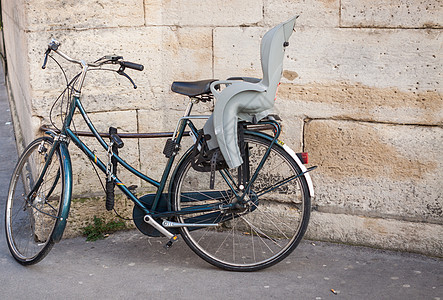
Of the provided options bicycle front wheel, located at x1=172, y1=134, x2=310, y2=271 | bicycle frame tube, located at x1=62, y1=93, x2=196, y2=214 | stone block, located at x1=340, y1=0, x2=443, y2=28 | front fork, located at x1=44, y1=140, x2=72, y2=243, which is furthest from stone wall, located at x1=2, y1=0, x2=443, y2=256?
front fork, located at x1=44, y1=140, x2=72, y2=243

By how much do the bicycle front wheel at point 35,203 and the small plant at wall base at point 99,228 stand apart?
29 cm

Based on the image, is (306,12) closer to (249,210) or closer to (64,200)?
(249,210)

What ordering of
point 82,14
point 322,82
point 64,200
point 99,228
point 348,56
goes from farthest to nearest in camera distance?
point 99,228, point 82,14, point 322,82, point 348,56, point 64,200

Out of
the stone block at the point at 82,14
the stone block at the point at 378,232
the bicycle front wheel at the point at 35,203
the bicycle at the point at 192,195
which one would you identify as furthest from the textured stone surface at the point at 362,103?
the bicycle front wheel at the point at 35,203

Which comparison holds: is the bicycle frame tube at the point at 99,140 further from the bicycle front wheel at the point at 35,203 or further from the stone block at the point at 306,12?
the stone block at the point at 306,12

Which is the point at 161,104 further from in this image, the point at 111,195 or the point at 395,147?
the point at 395,147

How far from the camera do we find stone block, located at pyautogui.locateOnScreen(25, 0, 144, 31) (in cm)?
399

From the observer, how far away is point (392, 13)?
371 cm

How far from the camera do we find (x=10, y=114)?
8148 millimetres

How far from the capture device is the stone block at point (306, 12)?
3.86m

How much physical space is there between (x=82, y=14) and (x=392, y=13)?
208cm

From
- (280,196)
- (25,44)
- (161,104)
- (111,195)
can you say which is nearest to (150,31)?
(161,104)

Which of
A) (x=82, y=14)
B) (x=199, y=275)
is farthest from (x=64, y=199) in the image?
(x=82, y=14)

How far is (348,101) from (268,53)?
2.96 feet
